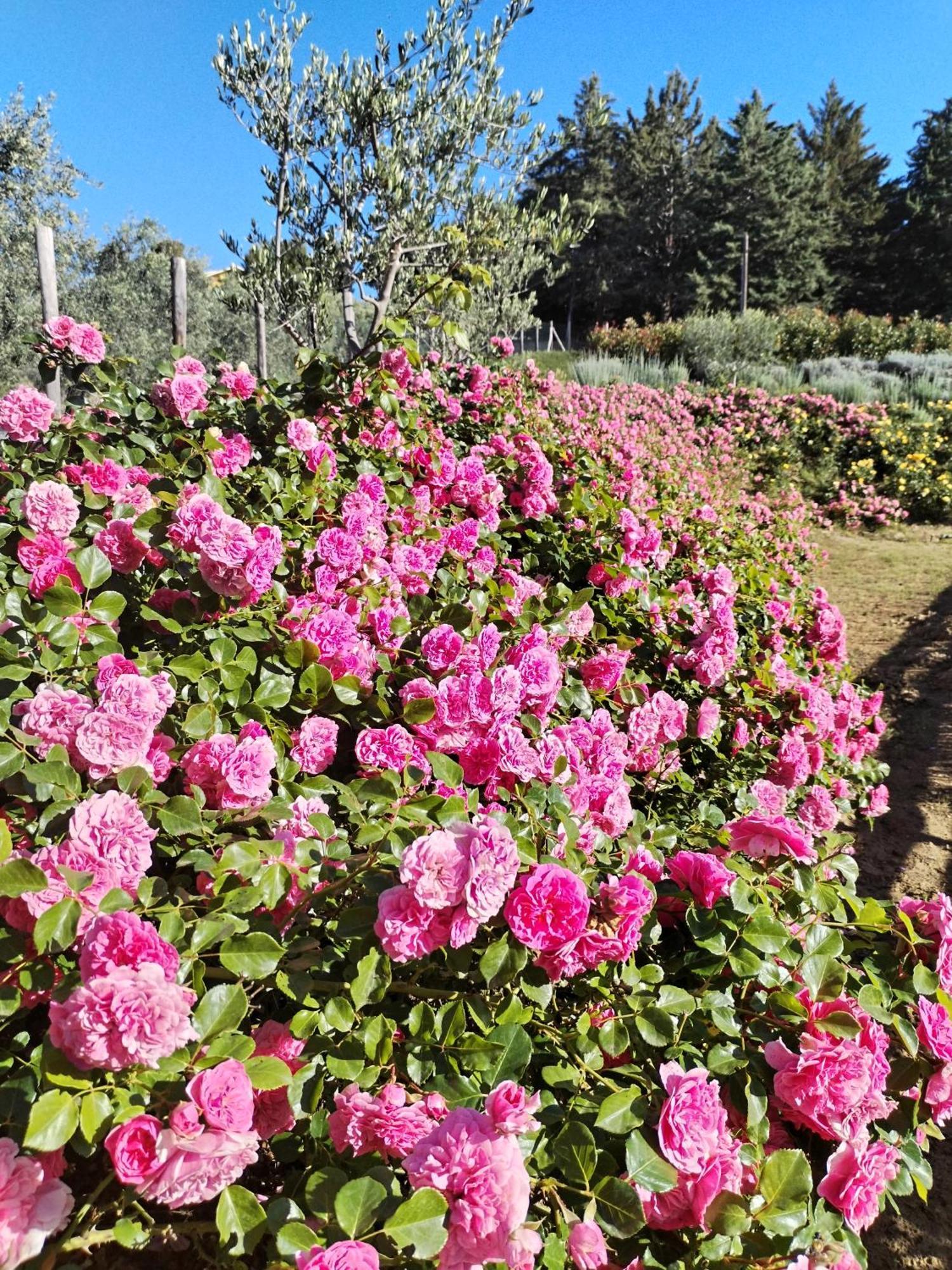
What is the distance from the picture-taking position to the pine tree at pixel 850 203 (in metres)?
38.0

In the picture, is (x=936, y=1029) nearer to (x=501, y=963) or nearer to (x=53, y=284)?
(x=501, y=963)

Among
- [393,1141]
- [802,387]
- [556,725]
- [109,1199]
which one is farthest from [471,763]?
[802,387]

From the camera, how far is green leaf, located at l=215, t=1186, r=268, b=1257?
0.80 meters

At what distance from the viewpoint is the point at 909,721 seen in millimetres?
4332

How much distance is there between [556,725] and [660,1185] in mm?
882

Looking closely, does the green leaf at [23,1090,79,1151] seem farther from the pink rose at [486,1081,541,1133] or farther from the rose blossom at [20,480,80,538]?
the rose blossom at [20,480,80,538]

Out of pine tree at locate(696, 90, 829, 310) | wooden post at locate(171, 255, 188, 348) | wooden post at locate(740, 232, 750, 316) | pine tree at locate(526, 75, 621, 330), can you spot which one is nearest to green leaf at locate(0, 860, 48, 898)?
wooden post at locate(171, 255, 188, 348)

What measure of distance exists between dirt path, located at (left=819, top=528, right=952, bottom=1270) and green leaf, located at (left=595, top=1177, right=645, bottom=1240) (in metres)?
1.35

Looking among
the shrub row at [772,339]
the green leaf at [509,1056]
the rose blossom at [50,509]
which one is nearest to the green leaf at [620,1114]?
the green leaf at [509,1056]

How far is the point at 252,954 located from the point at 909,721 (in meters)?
4.37

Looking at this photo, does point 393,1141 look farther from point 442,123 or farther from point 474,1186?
point 442,123

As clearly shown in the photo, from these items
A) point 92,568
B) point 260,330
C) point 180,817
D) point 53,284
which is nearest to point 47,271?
point 53,284

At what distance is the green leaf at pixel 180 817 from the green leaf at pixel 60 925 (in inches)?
11.0

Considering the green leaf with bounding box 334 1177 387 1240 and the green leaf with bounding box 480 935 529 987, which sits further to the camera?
the green leaf with bounding box 480 935 529 987
